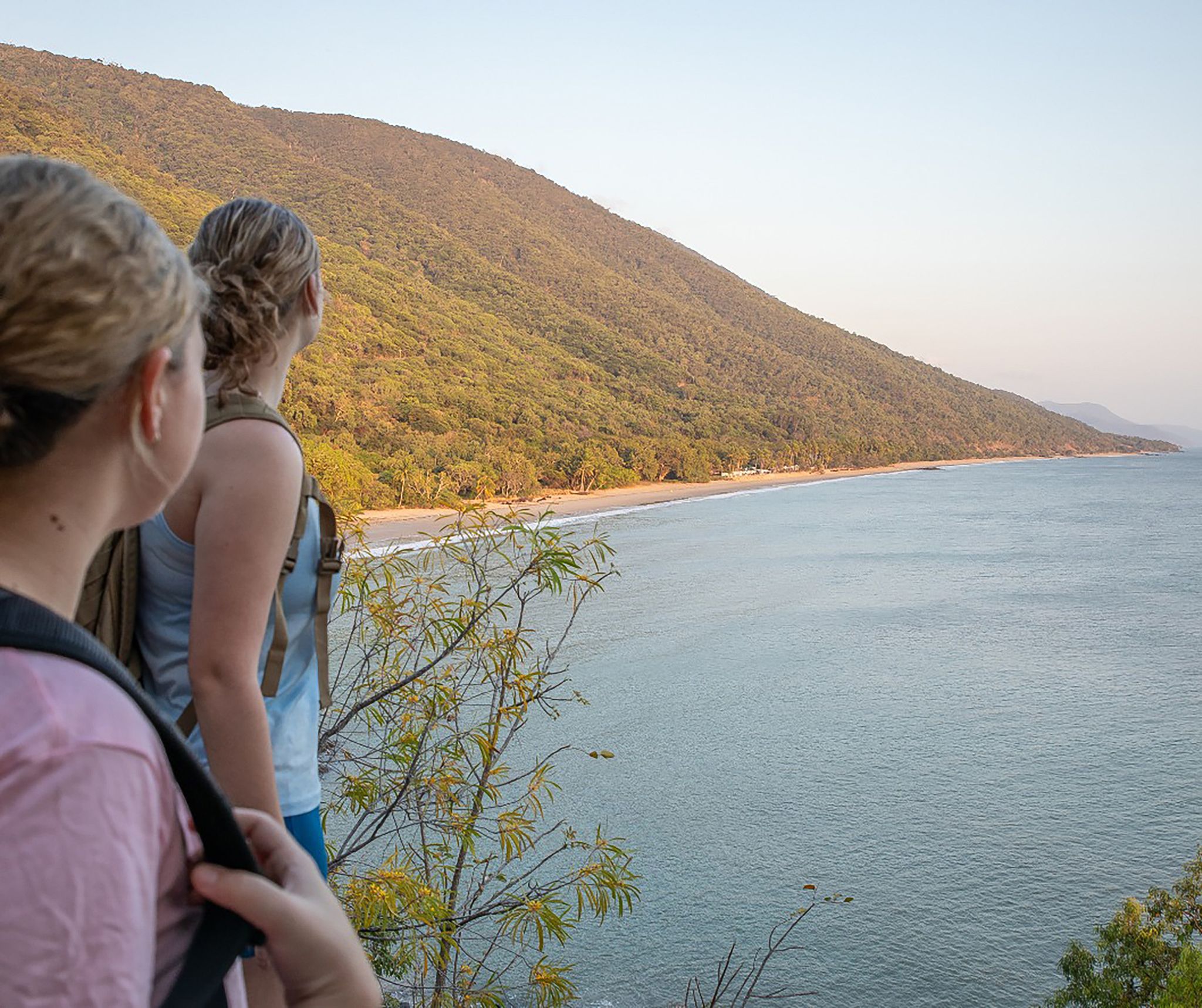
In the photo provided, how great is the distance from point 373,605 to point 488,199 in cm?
8997

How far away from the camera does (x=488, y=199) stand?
3501 inches

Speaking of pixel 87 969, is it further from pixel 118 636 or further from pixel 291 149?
pixel 291 149

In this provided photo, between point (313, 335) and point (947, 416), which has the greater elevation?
point (947, 416)

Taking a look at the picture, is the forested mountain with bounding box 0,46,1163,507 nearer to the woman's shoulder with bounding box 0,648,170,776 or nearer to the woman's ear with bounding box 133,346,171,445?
the woman's ear with bounding box 133,346,171,445

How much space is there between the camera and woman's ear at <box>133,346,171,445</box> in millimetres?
585

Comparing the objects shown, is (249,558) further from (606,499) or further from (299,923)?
(606,499)

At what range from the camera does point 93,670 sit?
50cm

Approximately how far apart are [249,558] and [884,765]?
9906 millimetres

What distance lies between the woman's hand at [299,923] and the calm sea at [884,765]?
5.34m

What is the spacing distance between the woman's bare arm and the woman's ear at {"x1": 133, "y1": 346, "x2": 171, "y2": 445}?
0.45m

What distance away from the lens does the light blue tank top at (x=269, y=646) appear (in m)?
1.17

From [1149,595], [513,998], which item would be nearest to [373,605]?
[513,998]

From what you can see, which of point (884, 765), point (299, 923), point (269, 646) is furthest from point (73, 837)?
point (884, 765)

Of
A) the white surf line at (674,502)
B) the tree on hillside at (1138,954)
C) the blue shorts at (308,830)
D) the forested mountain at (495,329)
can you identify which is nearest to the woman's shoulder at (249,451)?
A: the blue shorts at (308,830)
